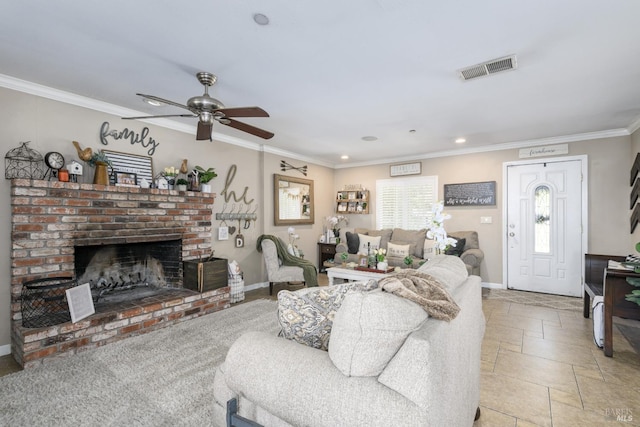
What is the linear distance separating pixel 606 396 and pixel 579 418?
1.41 feet

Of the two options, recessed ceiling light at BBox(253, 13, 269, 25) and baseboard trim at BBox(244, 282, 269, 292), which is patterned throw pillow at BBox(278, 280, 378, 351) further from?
baseboard trim at BBox(244, 282, 269, 292)

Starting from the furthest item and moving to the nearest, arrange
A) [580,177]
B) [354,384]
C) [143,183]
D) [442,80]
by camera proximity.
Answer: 1. [580,177]
2. [143,183]
3. [442,80]
4. [354,384]

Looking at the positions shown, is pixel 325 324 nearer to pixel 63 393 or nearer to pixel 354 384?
pixel 354 384

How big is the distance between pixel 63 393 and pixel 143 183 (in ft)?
6.98

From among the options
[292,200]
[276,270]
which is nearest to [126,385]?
[276,270]

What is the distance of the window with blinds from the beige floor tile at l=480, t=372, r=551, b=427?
3537 mm

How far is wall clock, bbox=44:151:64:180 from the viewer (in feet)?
9.38

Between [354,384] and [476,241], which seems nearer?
[354,384]

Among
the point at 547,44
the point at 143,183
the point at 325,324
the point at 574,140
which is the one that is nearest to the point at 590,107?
the point at 574,140

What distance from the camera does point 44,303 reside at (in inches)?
106

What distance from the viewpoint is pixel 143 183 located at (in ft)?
11.5

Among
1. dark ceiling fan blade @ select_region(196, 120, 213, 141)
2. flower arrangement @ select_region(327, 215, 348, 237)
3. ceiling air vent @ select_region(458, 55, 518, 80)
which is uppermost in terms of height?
ceiling air vent @ select_region(458, 55, 518, 80)

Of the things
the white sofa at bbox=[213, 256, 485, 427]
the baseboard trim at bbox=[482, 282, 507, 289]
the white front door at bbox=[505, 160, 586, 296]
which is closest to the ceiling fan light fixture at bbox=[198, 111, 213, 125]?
the white sofa at bbox=[213, 256, 485, 427]

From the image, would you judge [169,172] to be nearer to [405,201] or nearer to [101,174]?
[101,174]
